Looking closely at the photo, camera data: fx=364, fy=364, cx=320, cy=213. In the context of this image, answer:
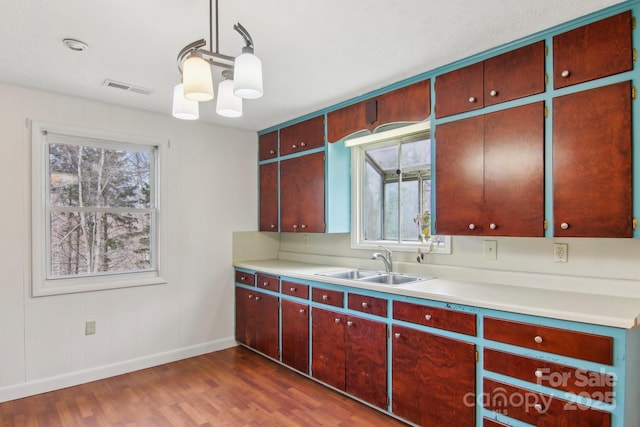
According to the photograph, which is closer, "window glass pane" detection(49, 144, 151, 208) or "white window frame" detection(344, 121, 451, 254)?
"white window frame" detection(344, 121, 451, 254)

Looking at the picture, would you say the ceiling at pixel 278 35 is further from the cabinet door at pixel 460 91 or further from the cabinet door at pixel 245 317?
the cabinet door at pixel 245 317

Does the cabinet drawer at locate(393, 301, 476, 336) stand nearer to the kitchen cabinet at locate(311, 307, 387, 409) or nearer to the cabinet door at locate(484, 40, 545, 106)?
the kitchen cabinet at locate(311, 307, 387, 409)

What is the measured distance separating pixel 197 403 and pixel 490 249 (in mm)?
2386

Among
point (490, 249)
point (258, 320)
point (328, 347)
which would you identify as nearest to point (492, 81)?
point (490, 249)

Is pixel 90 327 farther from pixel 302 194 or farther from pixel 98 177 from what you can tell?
pixel 302 194

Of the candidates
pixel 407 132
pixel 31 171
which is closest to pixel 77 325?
pixel 31 171

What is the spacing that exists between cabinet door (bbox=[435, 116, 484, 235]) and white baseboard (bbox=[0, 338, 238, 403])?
2676 millimetres

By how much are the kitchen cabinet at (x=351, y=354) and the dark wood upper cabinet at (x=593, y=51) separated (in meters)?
1.82

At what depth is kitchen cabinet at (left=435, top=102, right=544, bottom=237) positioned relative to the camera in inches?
80.7

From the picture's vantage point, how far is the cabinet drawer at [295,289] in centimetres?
305

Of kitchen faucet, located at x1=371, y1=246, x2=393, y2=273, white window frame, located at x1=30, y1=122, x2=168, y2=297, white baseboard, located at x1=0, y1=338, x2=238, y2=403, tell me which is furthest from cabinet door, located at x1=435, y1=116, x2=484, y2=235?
white baseboard, located at x1=0, y1=338, x2=238, y2=403

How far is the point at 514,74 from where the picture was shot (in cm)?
212

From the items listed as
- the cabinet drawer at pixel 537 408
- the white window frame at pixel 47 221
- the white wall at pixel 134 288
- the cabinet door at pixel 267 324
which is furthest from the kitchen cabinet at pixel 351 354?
the white window frame at pixel 47 221

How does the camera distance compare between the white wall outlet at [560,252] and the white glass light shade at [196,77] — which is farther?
the white wall outlet at [560,252]
